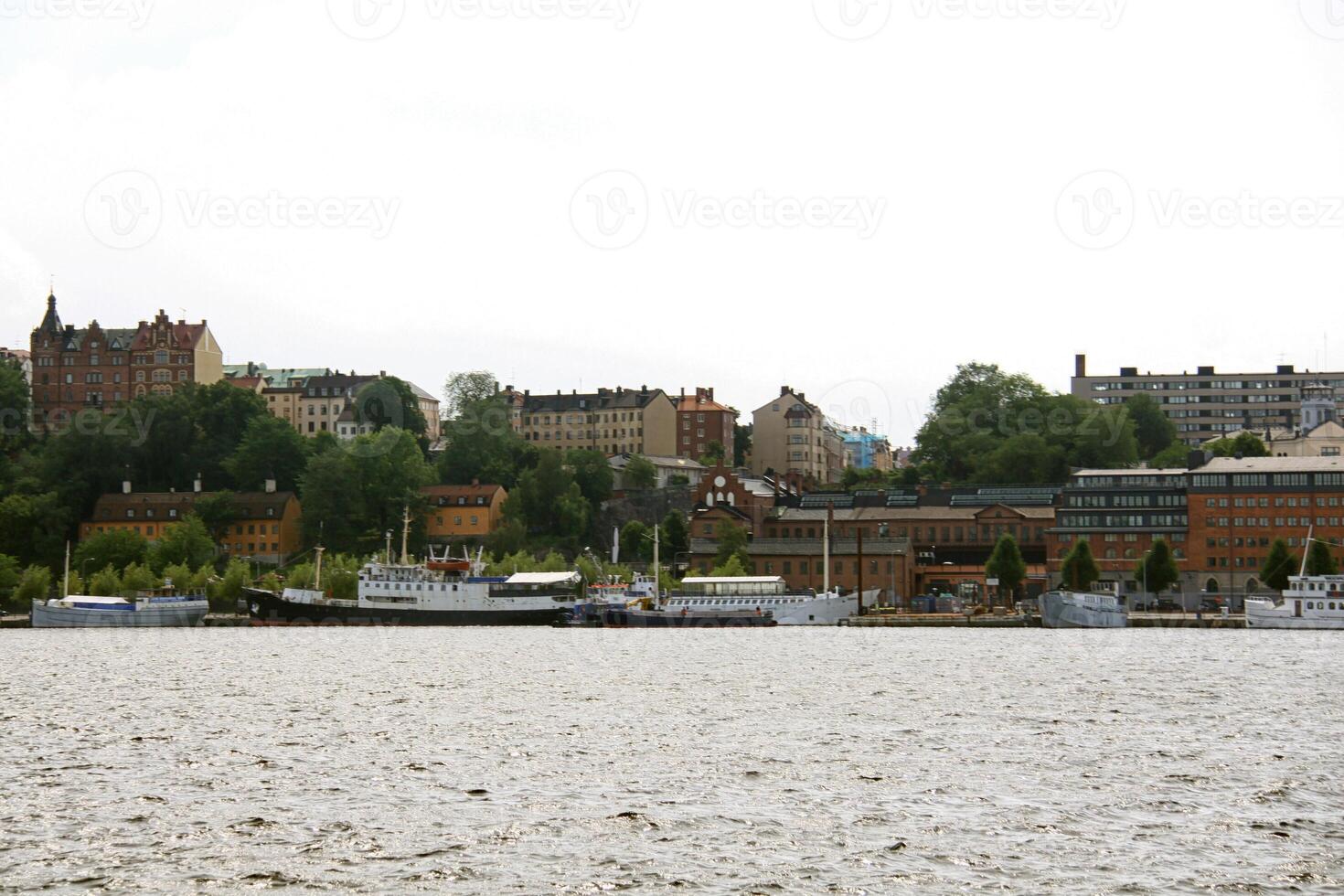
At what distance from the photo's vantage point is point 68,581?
146500 millimetres

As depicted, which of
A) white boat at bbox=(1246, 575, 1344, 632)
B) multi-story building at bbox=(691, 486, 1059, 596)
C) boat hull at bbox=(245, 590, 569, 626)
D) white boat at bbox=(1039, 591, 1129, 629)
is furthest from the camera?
multi-story building at bbox=(691, 486, 1059, 596)

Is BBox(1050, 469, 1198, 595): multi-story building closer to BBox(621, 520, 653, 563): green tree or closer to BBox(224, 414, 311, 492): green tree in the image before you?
BBox(621, 520, 653, 563): green tree

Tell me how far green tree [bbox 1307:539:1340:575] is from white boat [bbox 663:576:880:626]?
35.1 m

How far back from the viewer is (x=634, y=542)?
163 metres

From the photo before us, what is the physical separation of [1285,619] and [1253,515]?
21.1 meters

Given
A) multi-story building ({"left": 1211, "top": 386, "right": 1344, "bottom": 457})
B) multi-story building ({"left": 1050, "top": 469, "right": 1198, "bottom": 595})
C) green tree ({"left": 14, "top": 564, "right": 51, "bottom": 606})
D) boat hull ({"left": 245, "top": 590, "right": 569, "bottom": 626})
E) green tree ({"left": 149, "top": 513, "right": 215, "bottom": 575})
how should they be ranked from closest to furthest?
boat hull ({"left": 245, "top": 590, "right": 569, "bottom": 626}) → multi-story building ({"left": 1050, "top": 469, "right": 1198, "bottom": 595}) → green tree ({"left": 14, "top": 564, "right": 51, "bottom": 606}) → green tree ({"left": 149, "top": 513, "right": 215, "bottom": 575}) → multi-story building ({"left": 1211, "top": 386, "right": 1344, "bottom": 457})

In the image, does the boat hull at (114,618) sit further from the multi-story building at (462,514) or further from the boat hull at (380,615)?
the multi-story building at (462,514)

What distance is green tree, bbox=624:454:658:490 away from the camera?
183375 millimetres

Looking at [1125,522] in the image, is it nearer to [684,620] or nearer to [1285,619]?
[1285,619]

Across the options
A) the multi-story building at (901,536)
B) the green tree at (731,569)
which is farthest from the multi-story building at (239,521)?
the green tree at (731,569)

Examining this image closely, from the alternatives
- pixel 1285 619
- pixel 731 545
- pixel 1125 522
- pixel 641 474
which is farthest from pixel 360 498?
pixel 1285 619

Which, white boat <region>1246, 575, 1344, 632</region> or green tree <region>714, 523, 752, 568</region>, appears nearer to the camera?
white boat <region>1246, 575, 1344, 632</region>

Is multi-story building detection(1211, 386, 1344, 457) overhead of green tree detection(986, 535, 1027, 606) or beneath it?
overhead

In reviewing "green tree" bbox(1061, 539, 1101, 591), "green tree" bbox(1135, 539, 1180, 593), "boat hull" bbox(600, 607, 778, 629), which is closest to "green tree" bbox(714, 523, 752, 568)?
"boat hull" bbox(600, 607, 778, 629)
